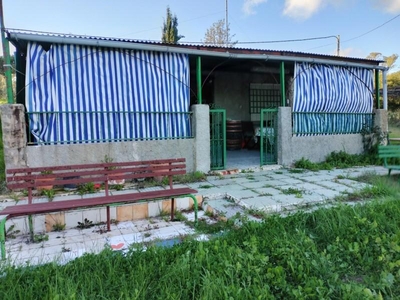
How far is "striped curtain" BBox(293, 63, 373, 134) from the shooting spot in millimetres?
8289

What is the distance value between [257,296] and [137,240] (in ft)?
6.51

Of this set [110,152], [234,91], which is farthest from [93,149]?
[234,91]

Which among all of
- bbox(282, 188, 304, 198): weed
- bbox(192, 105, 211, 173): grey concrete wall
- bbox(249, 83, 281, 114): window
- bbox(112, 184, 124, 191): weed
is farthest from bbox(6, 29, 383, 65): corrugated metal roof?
bbox(282, 188, 304, 198): weed

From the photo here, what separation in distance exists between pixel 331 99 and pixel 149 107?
5361 millimetres

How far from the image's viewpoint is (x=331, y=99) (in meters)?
8.72

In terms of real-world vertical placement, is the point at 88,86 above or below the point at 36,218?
above

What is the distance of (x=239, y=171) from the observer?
732cm

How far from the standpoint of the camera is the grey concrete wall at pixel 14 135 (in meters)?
5.43

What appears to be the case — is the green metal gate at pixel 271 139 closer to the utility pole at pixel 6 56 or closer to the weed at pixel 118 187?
the weed at pixel 118 187

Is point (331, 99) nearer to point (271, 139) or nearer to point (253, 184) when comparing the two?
point (271, 139)

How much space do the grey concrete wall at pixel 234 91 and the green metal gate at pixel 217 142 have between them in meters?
3.95

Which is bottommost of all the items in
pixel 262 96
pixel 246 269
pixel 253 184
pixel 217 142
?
pixel 246 269

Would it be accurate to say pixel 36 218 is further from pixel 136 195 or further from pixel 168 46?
pixel 168 46

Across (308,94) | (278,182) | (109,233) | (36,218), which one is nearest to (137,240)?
(109,233)
